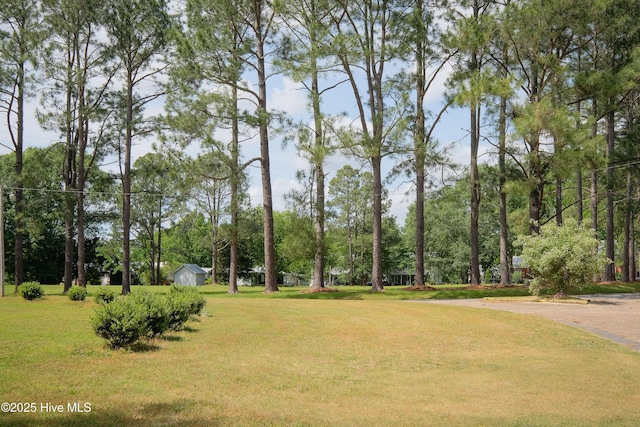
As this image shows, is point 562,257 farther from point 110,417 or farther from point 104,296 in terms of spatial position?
point 110,417

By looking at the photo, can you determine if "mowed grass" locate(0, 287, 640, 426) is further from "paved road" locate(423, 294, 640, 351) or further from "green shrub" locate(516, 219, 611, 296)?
"green shrub" locate(516, 219, 611, 296)

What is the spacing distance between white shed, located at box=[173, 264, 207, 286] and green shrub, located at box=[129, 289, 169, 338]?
1733 inches

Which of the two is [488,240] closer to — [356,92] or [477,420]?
[356,92]

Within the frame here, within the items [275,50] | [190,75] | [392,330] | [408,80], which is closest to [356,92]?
[408,80]

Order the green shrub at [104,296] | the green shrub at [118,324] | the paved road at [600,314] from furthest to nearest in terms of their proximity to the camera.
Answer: the green shrub at [104,296]
the paved road at [600,314]
the green shrub at [118,324]

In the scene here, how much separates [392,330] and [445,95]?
60.7 ft

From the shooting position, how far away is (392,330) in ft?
44.4

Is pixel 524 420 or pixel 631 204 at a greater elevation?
pixel 631 204

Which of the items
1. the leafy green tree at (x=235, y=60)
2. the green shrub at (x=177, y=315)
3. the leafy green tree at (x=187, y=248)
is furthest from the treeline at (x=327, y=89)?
the leafy green tree at (x=187, y=248)

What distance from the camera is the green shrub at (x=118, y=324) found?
9352mm

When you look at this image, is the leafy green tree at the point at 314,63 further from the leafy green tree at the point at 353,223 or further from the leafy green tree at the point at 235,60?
the leafy green tree at the point at 353,223

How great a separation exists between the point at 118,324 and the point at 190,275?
46.5 metres

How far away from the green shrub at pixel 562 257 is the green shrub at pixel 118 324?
56.9 feet

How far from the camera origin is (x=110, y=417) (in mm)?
5938
